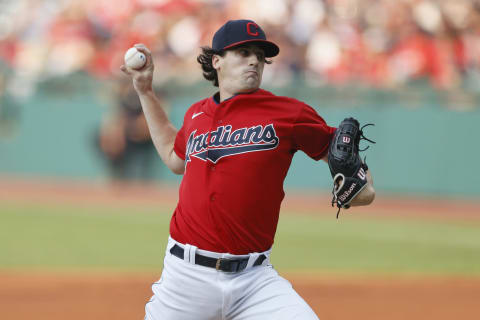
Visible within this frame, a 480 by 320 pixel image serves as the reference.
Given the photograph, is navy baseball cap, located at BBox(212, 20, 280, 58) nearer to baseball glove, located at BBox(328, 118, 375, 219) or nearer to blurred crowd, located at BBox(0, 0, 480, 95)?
baseball glove, located at BBox(328, 118, 375, 219)

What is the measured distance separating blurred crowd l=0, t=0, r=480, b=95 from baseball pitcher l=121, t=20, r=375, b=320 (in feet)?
39.0

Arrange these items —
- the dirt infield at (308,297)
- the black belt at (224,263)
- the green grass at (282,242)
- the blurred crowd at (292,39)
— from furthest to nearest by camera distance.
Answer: the blurred crowd at (292,39) → the green grass at (282,242) → the dirt infield at (308,297) → the black belt at (224,263)

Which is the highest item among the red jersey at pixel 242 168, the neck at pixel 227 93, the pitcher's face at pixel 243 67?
the pitcher's face at pixel 243 67

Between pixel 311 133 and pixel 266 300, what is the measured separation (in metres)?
0.68

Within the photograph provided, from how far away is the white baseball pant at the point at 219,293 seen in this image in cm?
263

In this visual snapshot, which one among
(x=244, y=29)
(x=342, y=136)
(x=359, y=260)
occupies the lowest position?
(x=359, y=260)

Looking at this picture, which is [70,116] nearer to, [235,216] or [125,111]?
[125,111]

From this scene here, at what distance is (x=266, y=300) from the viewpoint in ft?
8.60

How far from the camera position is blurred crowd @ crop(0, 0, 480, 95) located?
48.1 ft

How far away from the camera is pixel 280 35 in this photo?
49.5 ft

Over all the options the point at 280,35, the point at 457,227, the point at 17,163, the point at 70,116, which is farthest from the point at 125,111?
the point at 457,227

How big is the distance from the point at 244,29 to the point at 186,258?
0.93m

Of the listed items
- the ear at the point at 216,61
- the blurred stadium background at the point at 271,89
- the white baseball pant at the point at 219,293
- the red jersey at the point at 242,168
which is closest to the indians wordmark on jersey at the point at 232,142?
the red jersey at the point at 242,168

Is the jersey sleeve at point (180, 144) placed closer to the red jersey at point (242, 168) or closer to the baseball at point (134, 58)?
the red jersey at point (242, 168)
